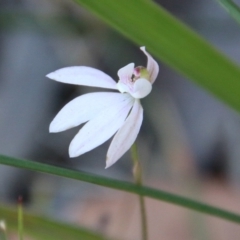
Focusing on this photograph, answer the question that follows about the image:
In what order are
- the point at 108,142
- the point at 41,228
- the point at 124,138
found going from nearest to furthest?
1. the point at 124,138
2. the point at 41,228
3. the point at 108,142

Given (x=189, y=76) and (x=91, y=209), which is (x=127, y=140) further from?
(x=91, y=209)

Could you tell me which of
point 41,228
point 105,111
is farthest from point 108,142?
point 105,111

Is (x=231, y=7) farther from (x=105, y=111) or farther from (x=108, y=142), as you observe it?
(x=108, y=142)

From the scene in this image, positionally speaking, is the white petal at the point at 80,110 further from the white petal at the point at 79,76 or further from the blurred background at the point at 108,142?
the blurred background at the point at 108,142

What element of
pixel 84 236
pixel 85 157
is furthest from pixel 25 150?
pixel 84 236

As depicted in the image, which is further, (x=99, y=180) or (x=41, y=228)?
(x=41, y=228)

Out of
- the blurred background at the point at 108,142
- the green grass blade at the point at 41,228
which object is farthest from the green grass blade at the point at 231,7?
the blurred background at the point at 108,142
